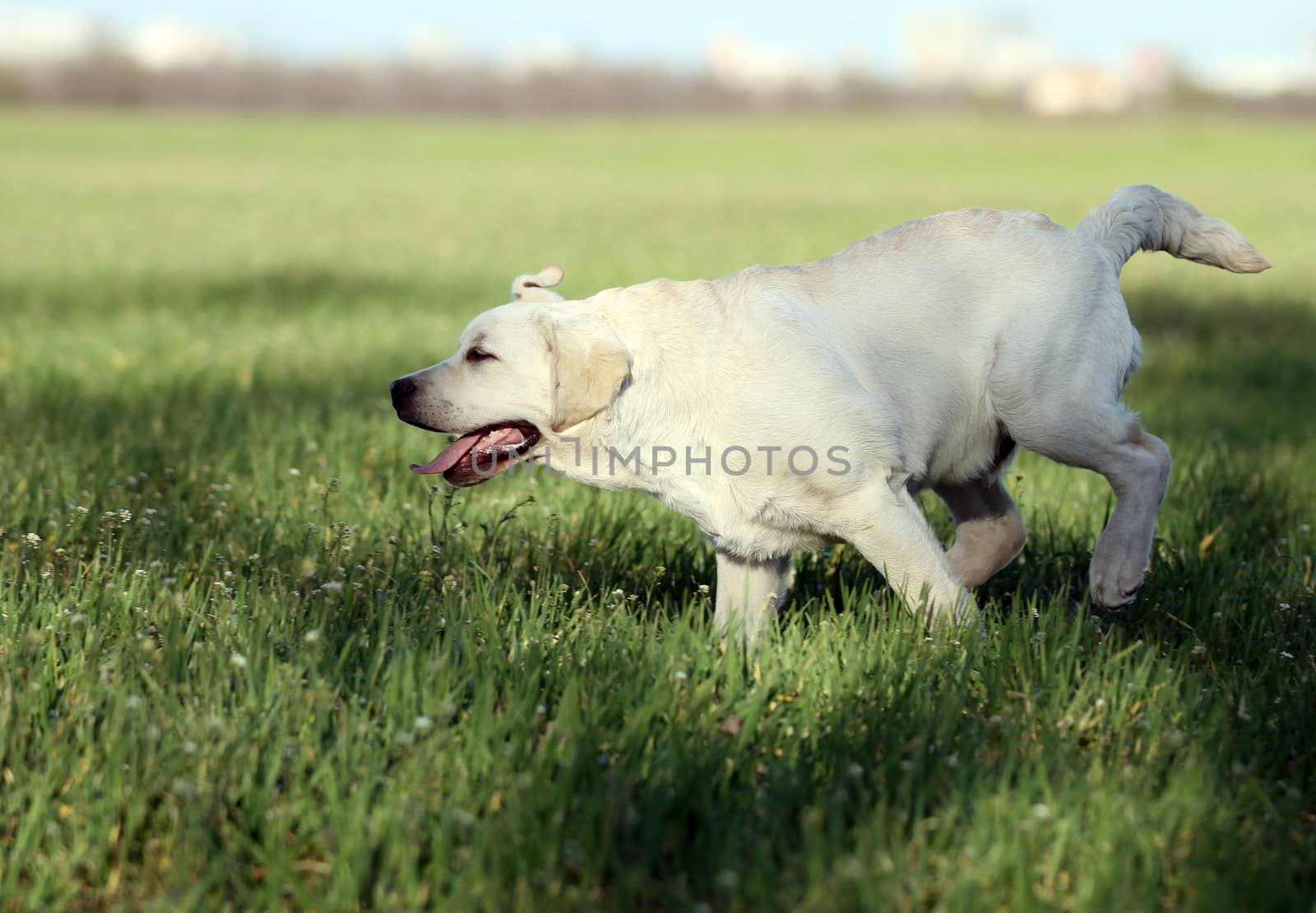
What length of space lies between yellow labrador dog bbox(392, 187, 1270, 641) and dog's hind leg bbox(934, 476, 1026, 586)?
234 millimetres

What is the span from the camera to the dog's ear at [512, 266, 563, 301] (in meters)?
3.97

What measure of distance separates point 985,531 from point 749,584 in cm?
94

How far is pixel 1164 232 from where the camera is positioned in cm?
418

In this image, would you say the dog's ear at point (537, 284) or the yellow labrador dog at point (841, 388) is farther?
the dog's ear at point (537, 284)

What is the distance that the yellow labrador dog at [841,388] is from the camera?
354 centimetres

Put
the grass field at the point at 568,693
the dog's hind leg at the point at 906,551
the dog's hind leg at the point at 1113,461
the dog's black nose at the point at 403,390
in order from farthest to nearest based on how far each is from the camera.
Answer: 1. the dog's hind leg at the point at 1113,461
2. the dog's black nose at the point at 403,390
3. the dog's hind leg at the point at 906,551
4. the grass field at the point at 568,693

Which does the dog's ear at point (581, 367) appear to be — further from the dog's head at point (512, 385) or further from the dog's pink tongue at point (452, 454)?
the dog's pink tongue at point (452, 454)

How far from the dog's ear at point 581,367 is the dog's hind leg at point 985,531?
1.36 metres

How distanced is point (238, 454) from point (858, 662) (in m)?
3.50

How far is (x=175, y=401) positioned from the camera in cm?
705

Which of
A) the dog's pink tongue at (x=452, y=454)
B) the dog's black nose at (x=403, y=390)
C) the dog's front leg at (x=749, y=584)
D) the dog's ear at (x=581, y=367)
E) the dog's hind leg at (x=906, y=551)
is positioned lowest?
the dog's front leg at (x=749, y=584)

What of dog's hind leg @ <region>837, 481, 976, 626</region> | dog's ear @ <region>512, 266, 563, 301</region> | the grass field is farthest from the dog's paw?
dog's ear @ <region>512, 266, 563, 301</region>

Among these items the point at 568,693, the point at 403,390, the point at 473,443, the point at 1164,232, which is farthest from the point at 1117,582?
the point at 403,390

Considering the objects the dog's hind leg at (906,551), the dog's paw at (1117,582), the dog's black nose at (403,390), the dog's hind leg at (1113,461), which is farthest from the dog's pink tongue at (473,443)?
the dog's paw at (1117,582)
